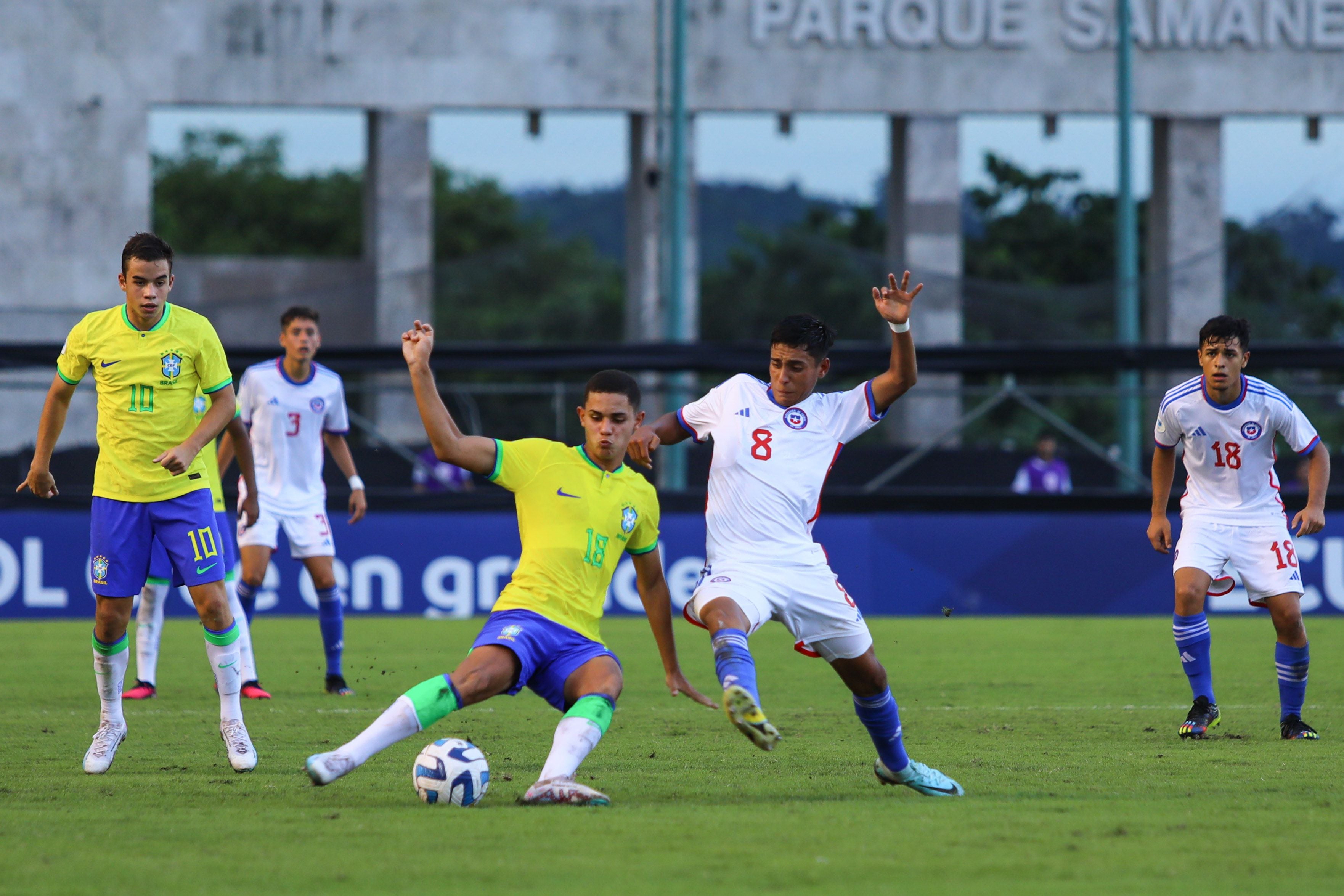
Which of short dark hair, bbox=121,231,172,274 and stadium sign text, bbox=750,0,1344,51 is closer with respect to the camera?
short dark hair, bbox=121,231,172,274

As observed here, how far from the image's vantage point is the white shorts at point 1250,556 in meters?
8.34

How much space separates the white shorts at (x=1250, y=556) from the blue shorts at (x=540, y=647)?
3.80 meters

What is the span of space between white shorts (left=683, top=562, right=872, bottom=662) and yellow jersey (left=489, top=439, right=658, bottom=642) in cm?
36

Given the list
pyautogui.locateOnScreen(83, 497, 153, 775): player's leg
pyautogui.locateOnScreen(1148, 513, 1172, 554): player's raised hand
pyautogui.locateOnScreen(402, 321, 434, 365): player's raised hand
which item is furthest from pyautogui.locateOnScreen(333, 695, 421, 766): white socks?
pyautogui.locateOnScreen(1148, 513, 1172, 554): player's raised hand

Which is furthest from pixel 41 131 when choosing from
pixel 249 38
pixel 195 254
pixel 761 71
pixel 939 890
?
pixel 195 254

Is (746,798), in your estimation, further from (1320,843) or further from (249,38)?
(249,38)

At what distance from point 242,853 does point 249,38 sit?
23069mm

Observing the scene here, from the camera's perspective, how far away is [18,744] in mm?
7629

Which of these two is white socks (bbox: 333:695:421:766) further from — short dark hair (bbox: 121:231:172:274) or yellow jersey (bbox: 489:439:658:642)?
short dark hair (bbox: 121:231:172:274)

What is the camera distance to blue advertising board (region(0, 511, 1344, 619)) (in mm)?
15188

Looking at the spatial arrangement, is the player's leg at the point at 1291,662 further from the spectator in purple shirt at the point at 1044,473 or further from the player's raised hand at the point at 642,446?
the spectator in purple shirt at the point at 1044,473

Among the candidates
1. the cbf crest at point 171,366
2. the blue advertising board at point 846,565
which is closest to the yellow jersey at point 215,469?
the cbf crest at point 171,366

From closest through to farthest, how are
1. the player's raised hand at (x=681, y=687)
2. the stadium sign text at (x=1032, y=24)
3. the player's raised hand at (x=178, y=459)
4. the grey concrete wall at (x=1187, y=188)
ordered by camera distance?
the player's raised hand at (x=681, y=687), the player's raised hand at (x=178, y=459), the stadium sign text at (x=1032, y=24), the grey concrete wall at (x=1187, y=188)

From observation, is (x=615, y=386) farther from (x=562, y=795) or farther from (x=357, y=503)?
(x=357, y=503)
